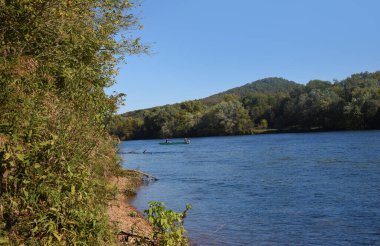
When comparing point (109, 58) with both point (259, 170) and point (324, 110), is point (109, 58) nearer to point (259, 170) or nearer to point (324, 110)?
point (259, 170)

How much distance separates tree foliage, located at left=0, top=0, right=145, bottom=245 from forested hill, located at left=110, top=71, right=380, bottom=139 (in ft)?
279

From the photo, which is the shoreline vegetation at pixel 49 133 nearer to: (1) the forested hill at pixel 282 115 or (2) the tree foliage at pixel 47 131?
(2) the tree foliage at pixel 47 131

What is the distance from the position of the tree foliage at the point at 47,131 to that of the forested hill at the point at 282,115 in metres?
84.9

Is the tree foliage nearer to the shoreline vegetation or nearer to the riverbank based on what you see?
the shoreline vegetation

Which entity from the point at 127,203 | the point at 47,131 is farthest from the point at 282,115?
the point at 47,131

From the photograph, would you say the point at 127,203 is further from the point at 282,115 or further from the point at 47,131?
the point at 282,115

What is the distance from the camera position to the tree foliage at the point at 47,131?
20.6 feet

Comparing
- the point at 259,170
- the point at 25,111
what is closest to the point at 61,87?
the point at 25,111

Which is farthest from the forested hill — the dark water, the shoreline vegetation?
the shoreline vegetation

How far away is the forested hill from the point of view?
10856 cm

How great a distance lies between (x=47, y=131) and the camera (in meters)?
7.09

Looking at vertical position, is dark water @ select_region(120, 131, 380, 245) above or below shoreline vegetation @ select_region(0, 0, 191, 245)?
below

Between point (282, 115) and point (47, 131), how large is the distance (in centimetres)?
14797

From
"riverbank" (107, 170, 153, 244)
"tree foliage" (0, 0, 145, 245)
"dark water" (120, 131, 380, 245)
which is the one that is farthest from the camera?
"dark water" (120, 131, 380, 245)
